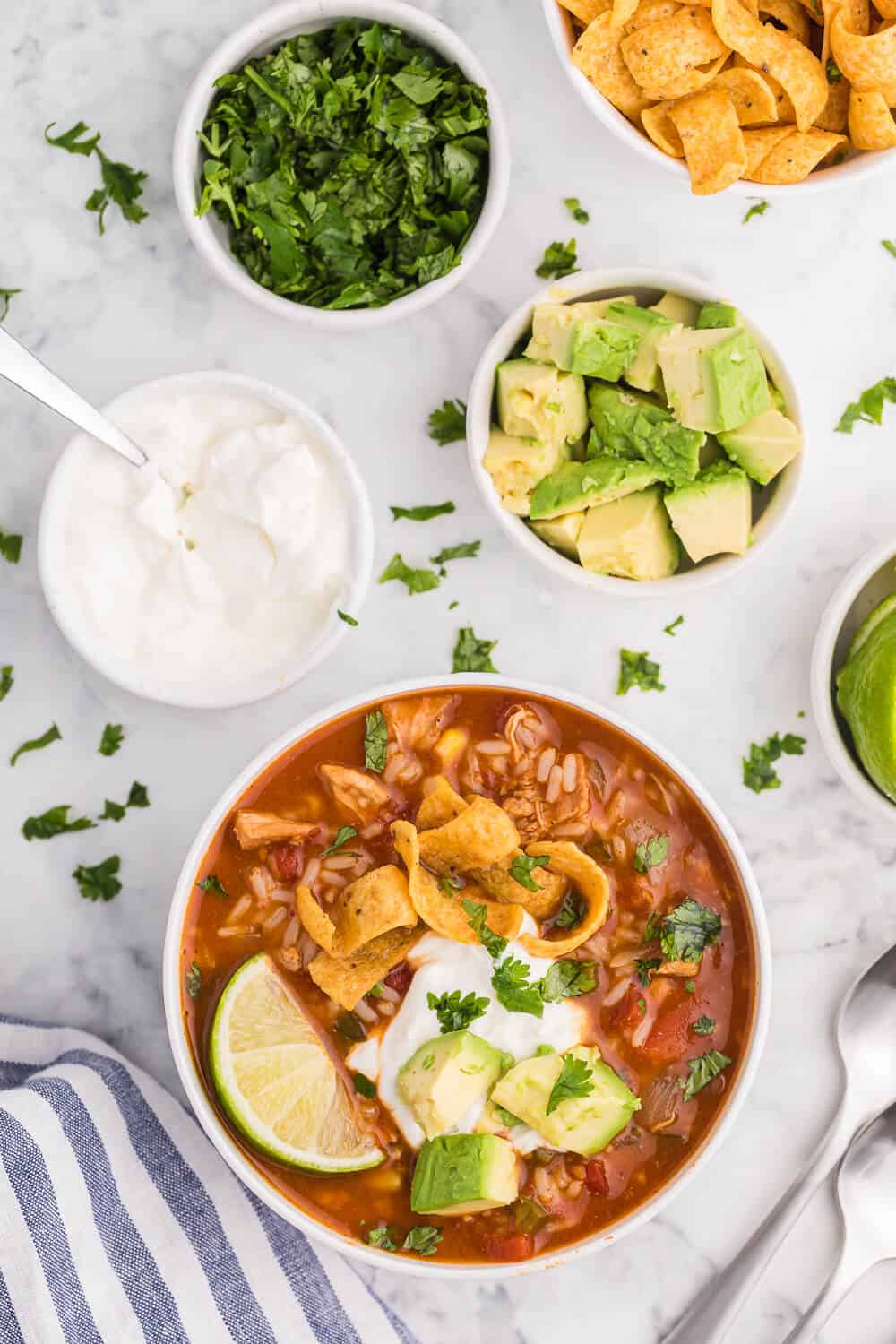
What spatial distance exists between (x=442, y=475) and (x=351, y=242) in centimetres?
60

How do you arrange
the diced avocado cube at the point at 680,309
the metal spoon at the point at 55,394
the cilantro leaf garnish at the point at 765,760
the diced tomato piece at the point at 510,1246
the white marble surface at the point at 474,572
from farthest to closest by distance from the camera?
the cilantro leaf garnish at the point at 765,760, the white marble surface at the point at 474,572, the diced avocado cube at the point at 680,309, the diced tomato piece at the point at 510,1246, the metal spoon at the point at 55,394

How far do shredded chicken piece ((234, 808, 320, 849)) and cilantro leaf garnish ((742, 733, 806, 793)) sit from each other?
3.74ft

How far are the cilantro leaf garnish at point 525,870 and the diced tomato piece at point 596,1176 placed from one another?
67 cm

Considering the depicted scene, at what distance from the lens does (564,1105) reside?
→ 9.07ft

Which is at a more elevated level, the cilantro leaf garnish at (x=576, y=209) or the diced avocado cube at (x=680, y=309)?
the cilantro leaf garnish at (x=576, y=209)

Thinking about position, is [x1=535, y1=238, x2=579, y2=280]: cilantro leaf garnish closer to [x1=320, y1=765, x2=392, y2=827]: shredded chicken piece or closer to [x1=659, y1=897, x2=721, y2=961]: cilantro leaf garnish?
[x1=320, y1=765, x2=392, y2=827]: shredded chicken piece

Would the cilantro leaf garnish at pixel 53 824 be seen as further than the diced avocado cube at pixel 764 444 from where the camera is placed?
Yes

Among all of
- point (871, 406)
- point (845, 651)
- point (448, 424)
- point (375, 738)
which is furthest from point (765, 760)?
point (448, 424)

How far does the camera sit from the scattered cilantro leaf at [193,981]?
2.88 metres

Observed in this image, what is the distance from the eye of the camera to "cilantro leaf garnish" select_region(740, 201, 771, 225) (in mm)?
3170

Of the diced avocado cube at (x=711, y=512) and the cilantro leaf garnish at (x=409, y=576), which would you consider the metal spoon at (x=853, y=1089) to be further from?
the cilantro leaf garnish at (x=409, y=576)

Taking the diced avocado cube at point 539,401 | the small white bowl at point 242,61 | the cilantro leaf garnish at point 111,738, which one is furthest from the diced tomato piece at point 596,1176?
the small white bowl at point 242,61

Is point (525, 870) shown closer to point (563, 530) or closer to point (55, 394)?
point (563, 530)

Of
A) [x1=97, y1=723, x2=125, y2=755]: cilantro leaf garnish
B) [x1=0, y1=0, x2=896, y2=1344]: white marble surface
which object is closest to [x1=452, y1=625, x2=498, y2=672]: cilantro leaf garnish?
[x1=0, y1=0, x2=896, y2=1344]: white marble surface
